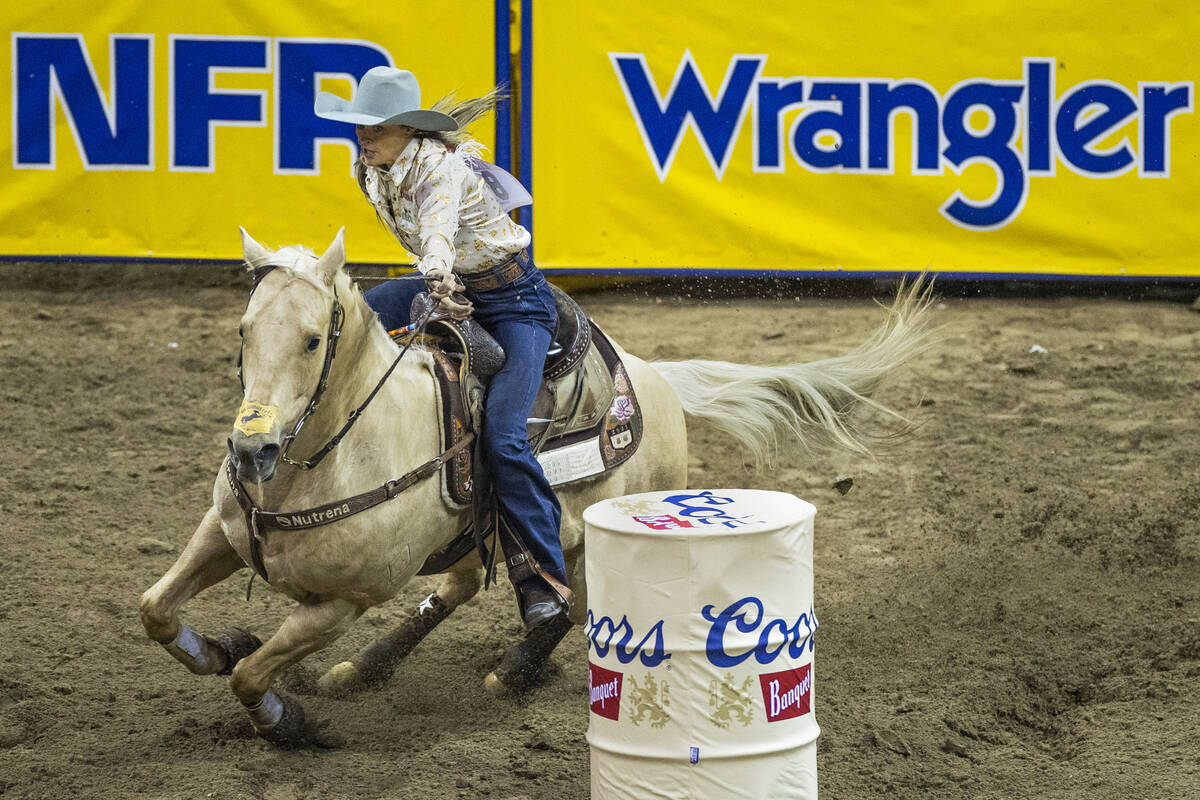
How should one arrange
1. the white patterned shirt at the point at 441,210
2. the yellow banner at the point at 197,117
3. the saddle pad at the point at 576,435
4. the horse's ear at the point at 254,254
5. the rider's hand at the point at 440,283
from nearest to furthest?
Result: 1. the horse's ear at the point at 254,254
2. the rider's hand at the point at 440,283
3. the white patterned shirt at the point at 441,210
4. the saddle pad at the point at 576,435
5. the yellow banner at the point at 197,117

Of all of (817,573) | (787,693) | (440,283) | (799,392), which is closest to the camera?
(787,693)

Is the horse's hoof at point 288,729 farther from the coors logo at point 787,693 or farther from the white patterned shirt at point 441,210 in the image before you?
the coors logo at point 787,693

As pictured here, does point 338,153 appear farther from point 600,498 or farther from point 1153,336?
point 1153,336

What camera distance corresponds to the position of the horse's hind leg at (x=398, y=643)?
5465 millimetres

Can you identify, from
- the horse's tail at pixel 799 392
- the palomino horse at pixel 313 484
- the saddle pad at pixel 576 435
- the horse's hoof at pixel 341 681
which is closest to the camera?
the palomino horse at pixel 313 484

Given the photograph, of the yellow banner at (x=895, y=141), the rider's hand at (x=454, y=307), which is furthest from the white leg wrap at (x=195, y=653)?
the yellow banner at (x=895, y=141)

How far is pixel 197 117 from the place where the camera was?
8.66 metres

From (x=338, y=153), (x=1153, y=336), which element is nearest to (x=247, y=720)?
(x=338, y=153)

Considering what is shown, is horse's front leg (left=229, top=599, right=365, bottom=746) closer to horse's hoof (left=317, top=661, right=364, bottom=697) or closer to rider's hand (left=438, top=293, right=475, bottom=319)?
horse's hoof (left=317, top=661, right=364, bottom=697)

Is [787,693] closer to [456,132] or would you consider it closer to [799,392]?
[456,132]

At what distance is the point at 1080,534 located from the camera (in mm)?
6766

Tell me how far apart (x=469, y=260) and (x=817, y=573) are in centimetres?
265

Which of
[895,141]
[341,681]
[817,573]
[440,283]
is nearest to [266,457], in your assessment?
[440,283]

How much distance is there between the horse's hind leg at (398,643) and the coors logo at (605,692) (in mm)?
1816
